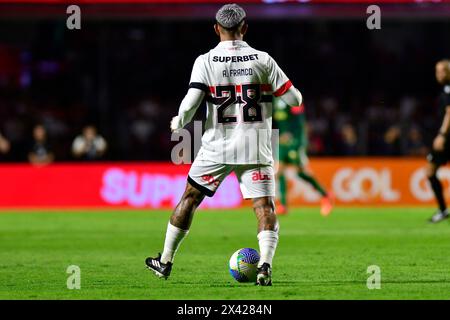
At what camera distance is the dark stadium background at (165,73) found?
26.8m

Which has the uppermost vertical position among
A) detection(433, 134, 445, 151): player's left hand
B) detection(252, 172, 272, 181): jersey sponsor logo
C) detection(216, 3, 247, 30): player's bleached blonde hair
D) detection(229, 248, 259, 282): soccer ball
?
detection(216, 3, 247, 30): player's bleached blonde hair

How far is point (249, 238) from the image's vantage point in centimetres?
1438

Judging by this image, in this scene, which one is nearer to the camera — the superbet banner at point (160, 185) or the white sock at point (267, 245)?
the white sock at point (267, 245)

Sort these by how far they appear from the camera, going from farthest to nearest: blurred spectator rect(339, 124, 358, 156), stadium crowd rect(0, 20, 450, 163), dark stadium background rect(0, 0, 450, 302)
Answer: stadium crowd rect(0, 20, 450, 163) → blurred spectator rect(339, 124, 358, 156) → dark stadium background rect(0, 0, 450, 302)

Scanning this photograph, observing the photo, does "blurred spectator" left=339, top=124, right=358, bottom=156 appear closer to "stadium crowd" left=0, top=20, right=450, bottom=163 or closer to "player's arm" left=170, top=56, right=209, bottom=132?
"stadium crowd" left=0, top=20, right=450, bottom=163

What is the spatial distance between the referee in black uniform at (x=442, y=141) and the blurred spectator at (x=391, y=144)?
27.4 ft

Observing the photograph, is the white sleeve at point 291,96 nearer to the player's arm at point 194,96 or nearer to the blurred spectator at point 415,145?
the player's arm at point 194,96

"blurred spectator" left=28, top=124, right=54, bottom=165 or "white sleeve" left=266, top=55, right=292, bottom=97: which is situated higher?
"white sleeve" left=266, top=55, right=292, bottom=97

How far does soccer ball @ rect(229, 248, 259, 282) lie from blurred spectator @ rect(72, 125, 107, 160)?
15265mm

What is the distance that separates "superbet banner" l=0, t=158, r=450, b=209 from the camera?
22.0 m

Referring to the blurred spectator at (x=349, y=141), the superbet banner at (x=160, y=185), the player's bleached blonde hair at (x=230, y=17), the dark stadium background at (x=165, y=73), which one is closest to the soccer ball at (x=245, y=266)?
the player's bleached blonde hair at (x=230, y=17)

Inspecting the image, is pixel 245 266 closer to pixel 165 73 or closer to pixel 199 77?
pixel 199 77

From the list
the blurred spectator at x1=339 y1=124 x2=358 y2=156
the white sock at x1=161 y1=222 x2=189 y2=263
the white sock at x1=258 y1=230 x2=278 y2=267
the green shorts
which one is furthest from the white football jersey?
the blurred spectator at x1=339 y1=124 x2=358 y2=156

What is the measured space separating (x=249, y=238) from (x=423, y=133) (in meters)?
12.7
